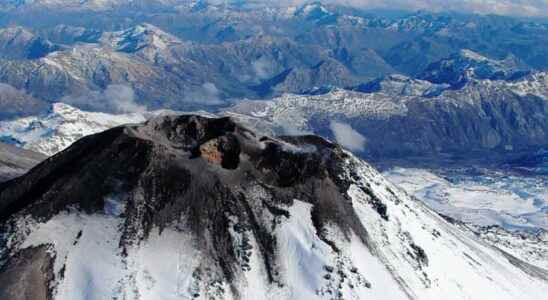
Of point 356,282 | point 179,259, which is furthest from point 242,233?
point 356,282

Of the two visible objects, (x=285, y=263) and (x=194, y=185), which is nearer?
(x=285, y=263)

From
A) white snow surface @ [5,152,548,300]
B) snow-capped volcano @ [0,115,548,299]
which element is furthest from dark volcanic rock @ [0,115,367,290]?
white snow surface @ [5,152,548,300]

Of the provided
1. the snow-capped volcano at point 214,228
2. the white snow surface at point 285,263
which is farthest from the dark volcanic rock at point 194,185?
the white snow surface at point 285,263

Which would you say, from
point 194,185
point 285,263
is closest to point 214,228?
point 194,185

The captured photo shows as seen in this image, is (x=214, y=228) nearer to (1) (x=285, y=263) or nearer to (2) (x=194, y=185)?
(2) (x=194, y=185)

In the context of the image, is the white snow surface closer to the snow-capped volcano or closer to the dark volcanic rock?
the snow-capped volcano

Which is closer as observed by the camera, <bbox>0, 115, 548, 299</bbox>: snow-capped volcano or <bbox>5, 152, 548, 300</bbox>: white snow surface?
<bbox>5, 152, 548, 300</bbox>: white snow surface
